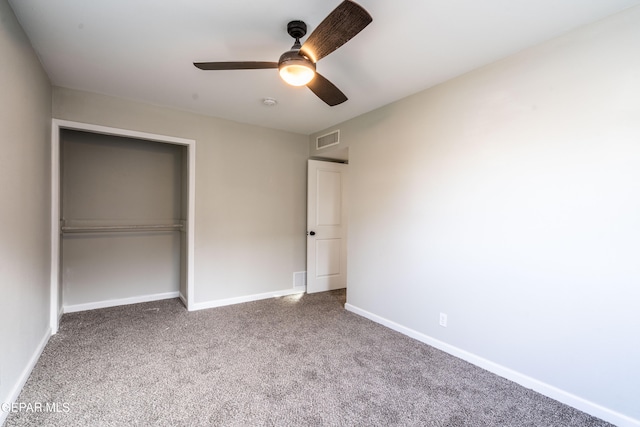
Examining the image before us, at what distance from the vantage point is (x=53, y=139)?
2875 millimetres

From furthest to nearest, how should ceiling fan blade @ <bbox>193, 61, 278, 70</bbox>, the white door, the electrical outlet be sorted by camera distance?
the white door
the electrical outlet
ceiling fan blade @ <bbox>193, 61, 278, 70</bbox>

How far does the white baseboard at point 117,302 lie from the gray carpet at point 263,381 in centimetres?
49

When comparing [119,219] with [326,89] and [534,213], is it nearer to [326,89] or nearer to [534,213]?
[326,89]

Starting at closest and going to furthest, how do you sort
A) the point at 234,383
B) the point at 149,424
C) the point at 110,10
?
the point at 149,424, the point at 110,10, the point at 234,383

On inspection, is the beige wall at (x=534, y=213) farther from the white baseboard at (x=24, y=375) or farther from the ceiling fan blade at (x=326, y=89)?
the white baseboard at (x=24, y=375)

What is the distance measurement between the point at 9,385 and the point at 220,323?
1656 millimetres

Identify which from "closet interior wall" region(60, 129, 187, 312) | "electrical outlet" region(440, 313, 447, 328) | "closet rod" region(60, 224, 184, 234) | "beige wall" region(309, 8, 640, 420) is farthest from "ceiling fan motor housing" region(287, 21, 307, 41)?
"closet rod" region(60, 224, 184, 234)

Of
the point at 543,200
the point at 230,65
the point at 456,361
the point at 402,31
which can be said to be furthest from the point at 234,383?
the point at 402,31

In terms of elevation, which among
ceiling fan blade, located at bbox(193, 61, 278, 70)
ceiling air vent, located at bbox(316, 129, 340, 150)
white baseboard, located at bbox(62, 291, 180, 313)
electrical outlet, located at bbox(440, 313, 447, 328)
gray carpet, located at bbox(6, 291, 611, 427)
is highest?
ceiling air vent, located at bbox(316, 129, 340, 150)

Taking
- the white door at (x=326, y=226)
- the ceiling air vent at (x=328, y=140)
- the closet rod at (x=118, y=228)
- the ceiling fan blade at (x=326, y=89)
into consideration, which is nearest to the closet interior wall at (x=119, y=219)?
the closet rod at (x=118, y=228)

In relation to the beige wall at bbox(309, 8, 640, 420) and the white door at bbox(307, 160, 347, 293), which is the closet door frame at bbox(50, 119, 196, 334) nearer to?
the white door at bbox(307, 160, 347, 293)

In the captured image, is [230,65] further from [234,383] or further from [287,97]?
[234,383]

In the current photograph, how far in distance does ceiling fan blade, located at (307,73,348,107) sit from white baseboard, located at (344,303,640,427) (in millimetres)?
2264

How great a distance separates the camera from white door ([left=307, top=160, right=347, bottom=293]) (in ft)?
14.6
